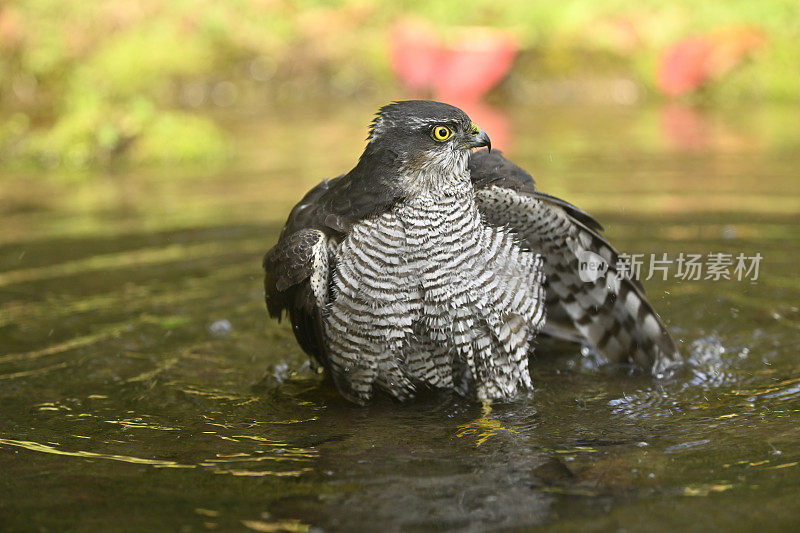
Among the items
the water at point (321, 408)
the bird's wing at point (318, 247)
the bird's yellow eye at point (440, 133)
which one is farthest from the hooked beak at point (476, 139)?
the water at point (321, 408)

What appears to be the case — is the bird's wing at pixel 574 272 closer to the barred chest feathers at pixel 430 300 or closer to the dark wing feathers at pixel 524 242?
the dark wing feathers at pixel 524 242

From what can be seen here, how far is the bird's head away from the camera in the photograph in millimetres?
3881

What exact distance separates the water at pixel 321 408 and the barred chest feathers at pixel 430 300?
8.1 inches

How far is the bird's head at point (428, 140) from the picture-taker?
3881mm

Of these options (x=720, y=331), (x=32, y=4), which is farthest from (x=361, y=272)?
(x=32, y=4)

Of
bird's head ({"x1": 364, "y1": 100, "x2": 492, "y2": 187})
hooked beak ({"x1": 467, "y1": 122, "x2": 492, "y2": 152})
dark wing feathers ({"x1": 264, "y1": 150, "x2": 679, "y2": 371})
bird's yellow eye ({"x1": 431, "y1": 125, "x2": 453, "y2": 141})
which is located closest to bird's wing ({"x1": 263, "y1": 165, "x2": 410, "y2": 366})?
dark wing feathers ({"x1": 264, "y1": 150, "x2": 679, "y2": 371})

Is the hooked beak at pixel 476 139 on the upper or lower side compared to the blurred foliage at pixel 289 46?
lower

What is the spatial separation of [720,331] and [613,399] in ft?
3.59

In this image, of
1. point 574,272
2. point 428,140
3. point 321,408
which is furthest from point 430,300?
point 574,272

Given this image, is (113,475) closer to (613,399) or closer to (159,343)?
(159,343)

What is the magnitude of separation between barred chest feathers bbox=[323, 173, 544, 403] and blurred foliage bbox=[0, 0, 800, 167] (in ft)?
31.8

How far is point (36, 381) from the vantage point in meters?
4.54

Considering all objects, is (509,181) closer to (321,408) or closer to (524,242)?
(524,242)

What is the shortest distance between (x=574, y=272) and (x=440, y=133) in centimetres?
107
